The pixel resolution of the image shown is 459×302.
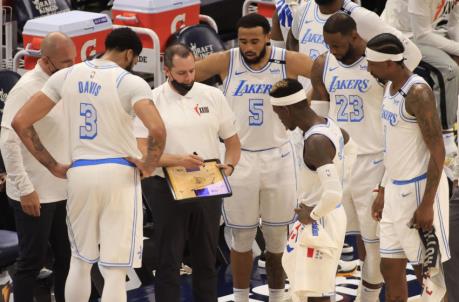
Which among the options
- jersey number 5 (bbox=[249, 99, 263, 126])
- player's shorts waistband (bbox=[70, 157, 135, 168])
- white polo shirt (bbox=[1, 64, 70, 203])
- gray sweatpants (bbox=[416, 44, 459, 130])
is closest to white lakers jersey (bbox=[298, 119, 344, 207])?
jersey number 5 (bbox=[249, 99, 263, 126])

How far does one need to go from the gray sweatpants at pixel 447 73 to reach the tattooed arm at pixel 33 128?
163 inches

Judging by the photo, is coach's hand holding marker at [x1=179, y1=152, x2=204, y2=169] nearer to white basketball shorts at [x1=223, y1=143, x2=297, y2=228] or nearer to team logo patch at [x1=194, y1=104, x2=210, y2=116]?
team logo patch at [x1=194, y1=104, x2=210, y2=116]

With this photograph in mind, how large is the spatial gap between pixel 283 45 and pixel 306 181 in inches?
118

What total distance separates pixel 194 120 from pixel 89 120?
0.77 meters

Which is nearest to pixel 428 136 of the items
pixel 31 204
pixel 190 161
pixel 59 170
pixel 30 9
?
pixel 190 161

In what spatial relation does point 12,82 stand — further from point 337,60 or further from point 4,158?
point 337,60

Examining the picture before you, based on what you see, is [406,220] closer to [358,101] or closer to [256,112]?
[358,101]

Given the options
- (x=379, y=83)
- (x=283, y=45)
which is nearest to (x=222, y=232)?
(x=283, y=45)

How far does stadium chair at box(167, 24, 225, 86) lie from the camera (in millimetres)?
10328

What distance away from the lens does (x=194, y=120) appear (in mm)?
8328

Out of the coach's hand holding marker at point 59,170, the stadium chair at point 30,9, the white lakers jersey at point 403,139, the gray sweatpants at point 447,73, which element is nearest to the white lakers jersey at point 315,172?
the white lakers jersey at point 403,139

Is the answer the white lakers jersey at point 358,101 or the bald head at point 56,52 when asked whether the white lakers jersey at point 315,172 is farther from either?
the bald head at point 56,52

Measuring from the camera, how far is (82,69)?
7.86 meters

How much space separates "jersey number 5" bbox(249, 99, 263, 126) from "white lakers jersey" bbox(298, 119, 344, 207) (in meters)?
0.91
